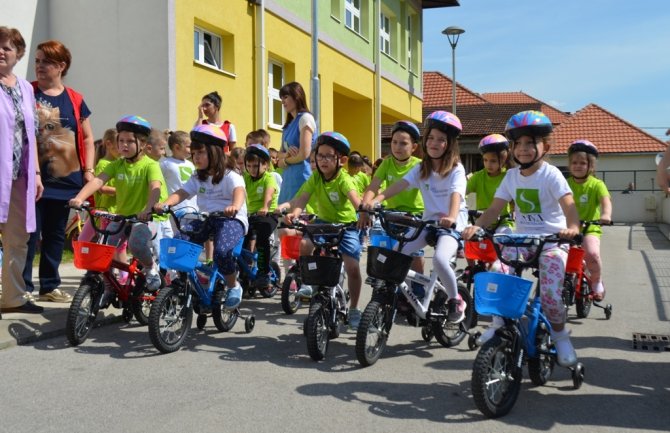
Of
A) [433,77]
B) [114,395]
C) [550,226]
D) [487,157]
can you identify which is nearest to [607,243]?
[487,157]

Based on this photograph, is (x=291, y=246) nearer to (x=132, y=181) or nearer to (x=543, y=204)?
(x=132, y=181)

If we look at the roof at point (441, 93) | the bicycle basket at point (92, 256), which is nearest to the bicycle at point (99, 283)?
the bicycle basket at point (92, 256)

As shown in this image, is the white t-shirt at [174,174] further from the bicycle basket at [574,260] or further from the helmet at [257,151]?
the bicycle basket at [574,260]

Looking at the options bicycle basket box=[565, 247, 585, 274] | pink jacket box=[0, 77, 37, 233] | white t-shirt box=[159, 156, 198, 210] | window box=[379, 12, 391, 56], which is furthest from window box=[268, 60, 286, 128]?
bicycle basket box=[565, 247, 585, 274]

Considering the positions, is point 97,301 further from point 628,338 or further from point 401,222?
point 628,338

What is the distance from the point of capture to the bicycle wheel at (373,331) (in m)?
5.26

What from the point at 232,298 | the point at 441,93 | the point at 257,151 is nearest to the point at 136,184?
the point at 232,298

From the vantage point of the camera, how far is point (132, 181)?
22.1 ft

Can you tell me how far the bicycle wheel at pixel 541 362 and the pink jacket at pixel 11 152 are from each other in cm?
439

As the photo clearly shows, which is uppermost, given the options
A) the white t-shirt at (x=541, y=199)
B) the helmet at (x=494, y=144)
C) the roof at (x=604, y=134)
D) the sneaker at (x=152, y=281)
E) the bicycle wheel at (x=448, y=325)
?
the roof at (x=604, y=134)

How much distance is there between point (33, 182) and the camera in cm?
652

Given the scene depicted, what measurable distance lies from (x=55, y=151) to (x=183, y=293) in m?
2.37

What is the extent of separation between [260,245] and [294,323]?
→ 1.44 metres

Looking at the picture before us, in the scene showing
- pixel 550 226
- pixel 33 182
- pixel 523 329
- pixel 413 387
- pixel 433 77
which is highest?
pixel 433 77
